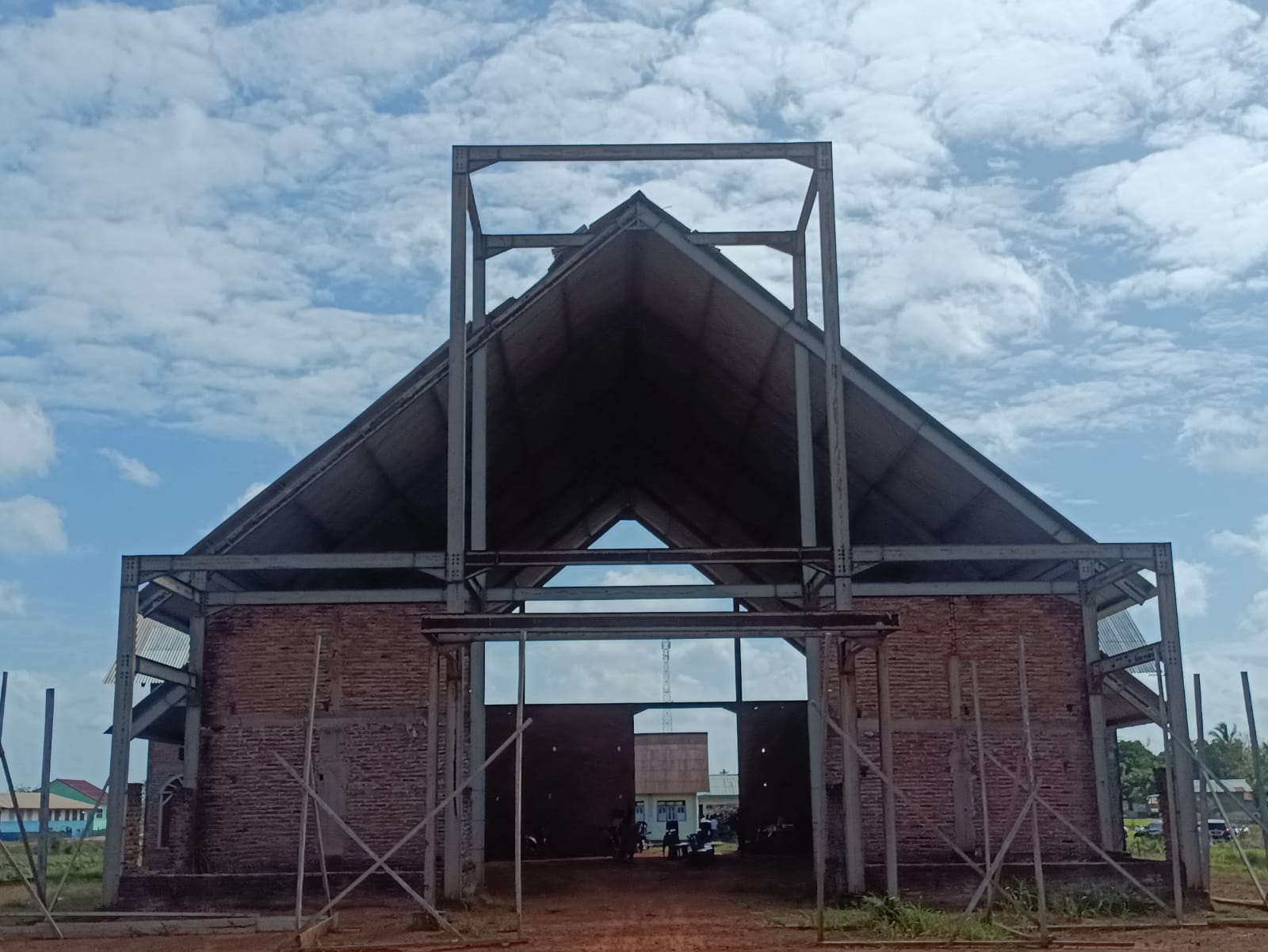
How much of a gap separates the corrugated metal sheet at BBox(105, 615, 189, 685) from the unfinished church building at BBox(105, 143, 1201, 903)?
0.30 meters

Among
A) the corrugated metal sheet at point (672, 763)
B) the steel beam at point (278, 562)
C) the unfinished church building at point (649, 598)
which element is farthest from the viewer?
the corrugated metal sheet at point (672, 763)

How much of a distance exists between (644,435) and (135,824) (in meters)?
17.6

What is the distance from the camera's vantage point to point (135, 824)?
33688 mm

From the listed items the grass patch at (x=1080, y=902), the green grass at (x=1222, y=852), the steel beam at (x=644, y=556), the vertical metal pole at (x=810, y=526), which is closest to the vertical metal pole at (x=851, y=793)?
the vertical metal pole at (x=810, y=526)

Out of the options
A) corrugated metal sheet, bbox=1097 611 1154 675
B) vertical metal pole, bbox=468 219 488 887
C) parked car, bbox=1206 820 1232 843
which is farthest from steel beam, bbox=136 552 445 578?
parked car, bbox=1206 820 1232 843

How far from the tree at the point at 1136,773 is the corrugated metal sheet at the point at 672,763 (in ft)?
77.8

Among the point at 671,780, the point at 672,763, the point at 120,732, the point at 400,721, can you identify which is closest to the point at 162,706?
the point at 120,732

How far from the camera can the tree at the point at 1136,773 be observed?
6906cm

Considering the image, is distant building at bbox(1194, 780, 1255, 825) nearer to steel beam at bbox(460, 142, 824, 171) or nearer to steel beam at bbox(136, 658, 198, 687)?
steel beam at bbox(460, 142, 824, 171)

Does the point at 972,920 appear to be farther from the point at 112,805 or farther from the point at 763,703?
the point at 763,703

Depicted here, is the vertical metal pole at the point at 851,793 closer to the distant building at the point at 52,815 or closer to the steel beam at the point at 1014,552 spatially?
the steel beam at the point at 1014,552

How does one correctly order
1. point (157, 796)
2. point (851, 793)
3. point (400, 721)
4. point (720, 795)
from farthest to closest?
point (720, 795) → point (157, 796) → point (400, 721) → point (851, 793)

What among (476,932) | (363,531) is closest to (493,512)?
(363,531)

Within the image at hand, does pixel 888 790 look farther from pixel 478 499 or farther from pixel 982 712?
pixel 478 499
